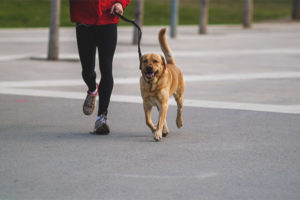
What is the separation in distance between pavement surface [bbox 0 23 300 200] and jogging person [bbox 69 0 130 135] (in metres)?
0.38

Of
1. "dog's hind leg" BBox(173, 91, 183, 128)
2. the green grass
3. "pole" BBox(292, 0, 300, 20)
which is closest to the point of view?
"dog's hind leg" BBox(173, 91, 183, 128)

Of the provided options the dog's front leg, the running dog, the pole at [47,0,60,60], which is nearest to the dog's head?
the running dog

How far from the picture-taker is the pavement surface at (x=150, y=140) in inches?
207

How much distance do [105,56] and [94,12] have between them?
498 mm

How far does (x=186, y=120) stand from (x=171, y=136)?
3.29ft

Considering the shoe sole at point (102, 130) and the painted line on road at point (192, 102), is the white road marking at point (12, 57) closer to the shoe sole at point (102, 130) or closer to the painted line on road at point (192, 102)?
the painted line on road at point (192, 102)

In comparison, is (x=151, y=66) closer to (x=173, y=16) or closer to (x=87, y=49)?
(x=87, y=49)

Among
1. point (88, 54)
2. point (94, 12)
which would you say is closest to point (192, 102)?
point (88, 54)

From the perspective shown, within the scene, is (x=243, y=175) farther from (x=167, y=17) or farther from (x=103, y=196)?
(x=167, y=17)

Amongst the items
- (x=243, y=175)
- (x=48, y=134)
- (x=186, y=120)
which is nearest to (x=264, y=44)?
(x=186, y=120)

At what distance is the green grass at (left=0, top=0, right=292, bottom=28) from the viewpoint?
109 feet

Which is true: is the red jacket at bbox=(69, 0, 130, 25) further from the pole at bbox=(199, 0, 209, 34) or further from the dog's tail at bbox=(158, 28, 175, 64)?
the pole at bbox=(199, 0, 209, 34)

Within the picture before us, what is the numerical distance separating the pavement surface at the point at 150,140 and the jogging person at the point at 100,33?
1.24ft

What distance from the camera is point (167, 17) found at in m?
37.7
